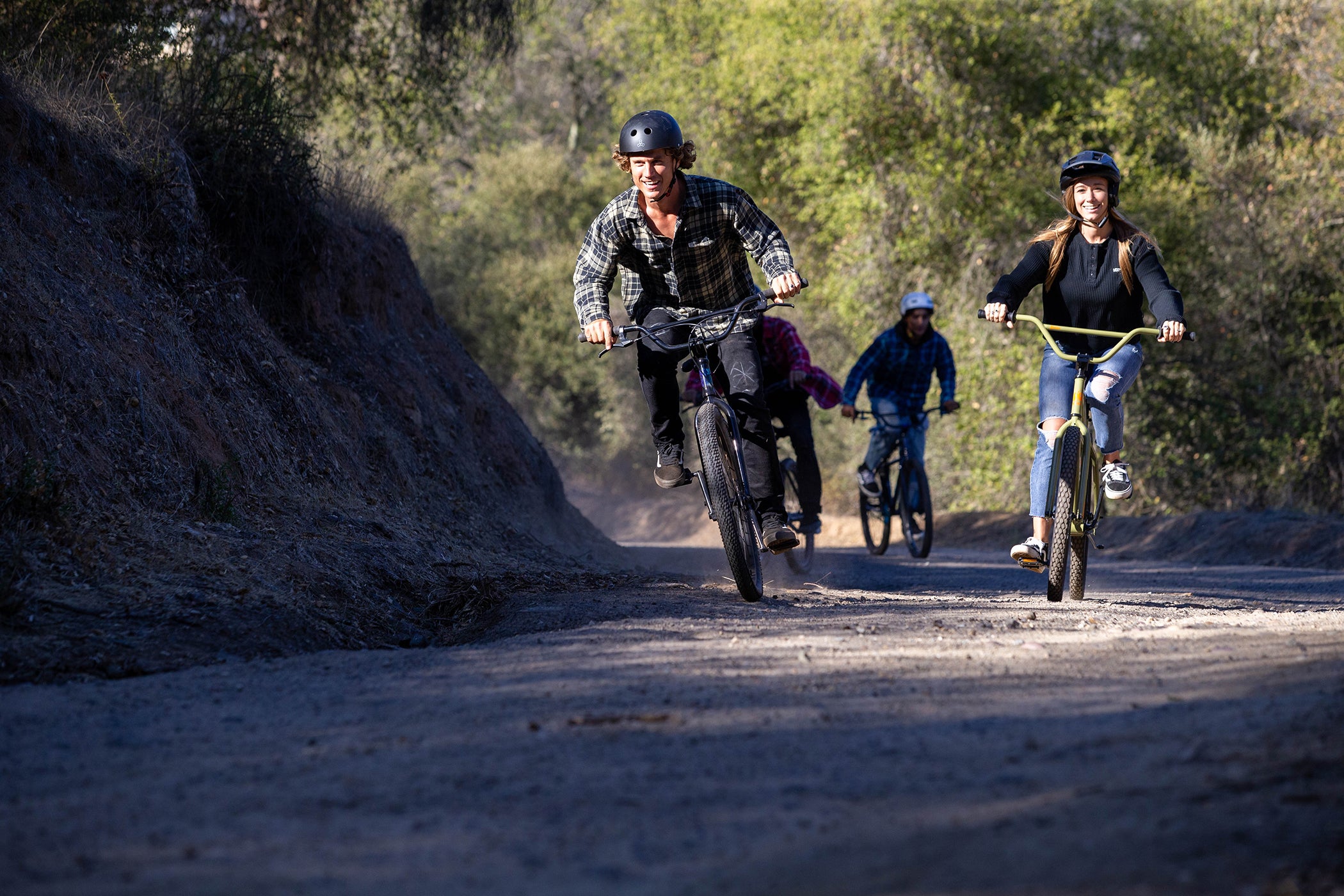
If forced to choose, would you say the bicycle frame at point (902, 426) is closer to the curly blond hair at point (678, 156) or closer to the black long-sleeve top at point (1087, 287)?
the black long-sleeve top at point (1087, 287)

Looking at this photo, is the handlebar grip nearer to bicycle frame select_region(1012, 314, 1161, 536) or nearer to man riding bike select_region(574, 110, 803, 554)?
man riding bike select_region(574, 110, 803, 554)

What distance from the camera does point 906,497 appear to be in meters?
12.2

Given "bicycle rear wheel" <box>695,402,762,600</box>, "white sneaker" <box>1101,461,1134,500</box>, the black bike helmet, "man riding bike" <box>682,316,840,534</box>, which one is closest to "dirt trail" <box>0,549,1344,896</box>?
"bicycle rear wheel" <box>695,402,762,600</box>

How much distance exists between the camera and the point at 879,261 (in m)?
21.8

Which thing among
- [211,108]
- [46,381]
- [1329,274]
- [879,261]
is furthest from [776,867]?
[879,261]

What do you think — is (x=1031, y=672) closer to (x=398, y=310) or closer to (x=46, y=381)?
(x=46, y=381)

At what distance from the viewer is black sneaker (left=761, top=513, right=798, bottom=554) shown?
22.2 ft

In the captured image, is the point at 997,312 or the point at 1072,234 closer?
the point at 997,312

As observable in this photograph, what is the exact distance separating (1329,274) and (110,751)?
18.2m

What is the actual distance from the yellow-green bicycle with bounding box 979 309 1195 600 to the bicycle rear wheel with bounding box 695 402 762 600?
1.45 m

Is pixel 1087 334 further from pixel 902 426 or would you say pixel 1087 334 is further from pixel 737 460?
pixel 902 426

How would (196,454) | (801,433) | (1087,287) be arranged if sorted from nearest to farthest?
(1087,287)
(196,454)
(801,433)

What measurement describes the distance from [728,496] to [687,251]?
127 cm

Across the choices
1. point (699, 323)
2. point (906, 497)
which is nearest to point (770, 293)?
point (699, 323)
